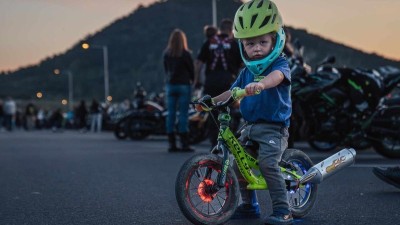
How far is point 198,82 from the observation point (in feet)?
35.2

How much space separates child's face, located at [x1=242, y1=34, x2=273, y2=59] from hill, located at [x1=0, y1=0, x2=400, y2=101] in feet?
428

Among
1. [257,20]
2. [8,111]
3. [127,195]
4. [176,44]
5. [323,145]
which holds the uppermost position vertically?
[176,44]

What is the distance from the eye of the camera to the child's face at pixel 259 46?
14.2 feet

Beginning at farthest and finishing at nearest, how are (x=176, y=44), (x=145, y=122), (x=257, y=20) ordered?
1. (x=145, y=122)
2. (x=176, y=44)
3. (x=257, y=20)

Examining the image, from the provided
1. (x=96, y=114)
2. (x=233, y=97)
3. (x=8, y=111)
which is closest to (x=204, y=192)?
(x=233, y=97)

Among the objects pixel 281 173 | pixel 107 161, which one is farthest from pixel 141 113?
pixel 281 173

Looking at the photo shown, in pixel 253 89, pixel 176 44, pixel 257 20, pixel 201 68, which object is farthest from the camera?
pixel 176 44

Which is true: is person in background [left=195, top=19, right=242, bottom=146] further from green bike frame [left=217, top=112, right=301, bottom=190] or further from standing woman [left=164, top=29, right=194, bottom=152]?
green bike frame [left=217, top=112, right=301, bottom=190]

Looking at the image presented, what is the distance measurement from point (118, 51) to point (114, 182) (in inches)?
6746

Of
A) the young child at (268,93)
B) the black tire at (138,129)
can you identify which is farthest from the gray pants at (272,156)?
the black tire at (138,129)

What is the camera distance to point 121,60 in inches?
6688

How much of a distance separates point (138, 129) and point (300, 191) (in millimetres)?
12211

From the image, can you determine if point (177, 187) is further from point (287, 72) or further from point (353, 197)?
point (353, 197)

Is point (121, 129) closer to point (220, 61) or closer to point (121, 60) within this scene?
point (220, 61)
